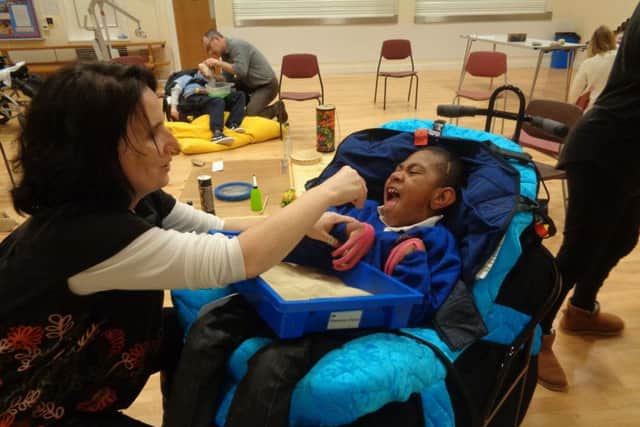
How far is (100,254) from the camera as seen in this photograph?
0.82 meters

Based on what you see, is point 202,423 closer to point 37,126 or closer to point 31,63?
point 37,126

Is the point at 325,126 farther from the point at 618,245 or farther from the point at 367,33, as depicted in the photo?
the point at 367,33

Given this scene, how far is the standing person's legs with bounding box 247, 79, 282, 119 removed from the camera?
500cm

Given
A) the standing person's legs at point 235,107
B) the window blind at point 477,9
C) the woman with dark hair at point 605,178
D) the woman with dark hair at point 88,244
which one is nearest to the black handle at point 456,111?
the woman with dark hair at point 605,178

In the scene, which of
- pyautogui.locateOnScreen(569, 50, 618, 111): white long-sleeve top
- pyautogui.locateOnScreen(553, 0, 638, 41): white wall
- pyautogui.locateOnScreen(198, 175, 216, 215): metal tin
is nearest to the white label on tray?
pyautogui.locateOnScreen(198, 175, 216, 215): metal tin

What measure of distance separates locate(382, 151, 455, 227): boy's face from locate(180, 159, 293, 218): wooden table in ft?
3.47

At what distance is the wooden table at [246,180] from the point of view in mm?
2500

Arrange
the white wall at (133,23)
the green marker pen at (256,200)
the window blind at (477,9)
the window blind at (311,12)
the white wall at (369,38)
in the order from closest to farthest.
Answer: the green marker pen at (256,200)
the white wall at (133,23)
the window blind at (311,12)
the white wall at (369,38)
the window blind at (477,9)

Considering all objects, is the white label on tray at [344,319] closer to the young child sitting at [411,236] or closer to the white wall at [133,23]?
the young child sitting at [411,236]

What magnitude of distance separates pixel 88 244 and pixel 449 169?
111 centimetres

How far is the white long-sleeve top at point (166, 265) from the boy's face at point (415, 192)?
0.78 m

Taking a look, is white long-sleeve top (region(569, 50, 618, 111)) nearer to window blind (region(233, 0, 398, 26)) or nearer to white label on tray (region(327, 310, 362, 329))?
white label on tray (region(327, 310, 362, 329))

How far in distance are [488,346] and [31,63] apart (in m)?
8.09

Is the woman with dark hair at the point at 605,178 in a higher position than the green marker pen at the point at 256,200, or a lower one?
higher
